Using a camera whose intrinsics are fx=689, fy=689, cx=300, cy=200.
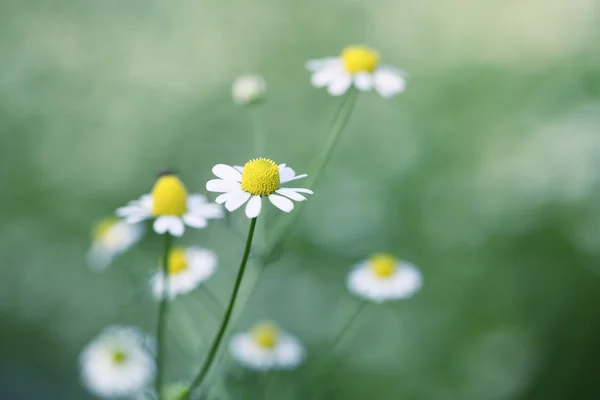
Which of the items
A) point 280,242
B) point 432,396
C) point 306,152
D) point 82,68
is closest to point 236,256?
point 306,152

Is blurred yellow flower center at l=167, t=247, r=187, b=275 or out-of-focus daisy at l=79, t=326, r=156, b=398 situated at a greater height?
blurred yellow flower center at l=167, t=247, r=187, b=275

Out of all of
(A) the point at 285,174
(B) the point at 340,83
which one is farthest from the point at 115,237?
(A) the point at 285,174

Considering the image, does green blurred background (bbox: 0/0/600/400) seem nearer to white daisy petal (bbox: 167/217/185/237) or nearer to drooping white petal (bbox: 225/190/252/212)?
white daisy petal (bbox: 167/217/185/237)

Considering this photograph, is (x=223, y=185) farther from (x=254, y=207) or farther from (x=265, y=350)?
(x=265, y=350)

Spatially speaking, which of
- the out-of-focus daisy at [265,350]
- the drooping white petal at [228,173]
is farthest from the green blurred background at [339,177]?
the drooping white petal at [228,173]

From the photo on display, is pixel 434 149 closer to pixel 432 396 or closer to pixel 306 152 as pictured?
A: pixel 306 152

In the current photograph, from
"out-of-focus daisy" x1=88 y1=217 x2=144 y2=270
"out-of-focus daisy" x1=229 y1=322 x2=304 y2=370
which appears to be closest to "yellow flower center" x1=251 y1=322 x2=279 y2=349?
"out-of-focus daisy" x1=229 y1=322 x2=304 y2=370

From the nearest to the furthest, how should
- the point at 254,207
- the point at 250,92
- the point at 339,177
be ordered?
the point at 254,207 → the point at 250,92 → the point at 339,177

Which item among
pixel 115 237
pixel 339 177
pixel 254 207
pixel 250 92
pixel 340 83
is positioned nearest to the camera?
pixel 254 207
